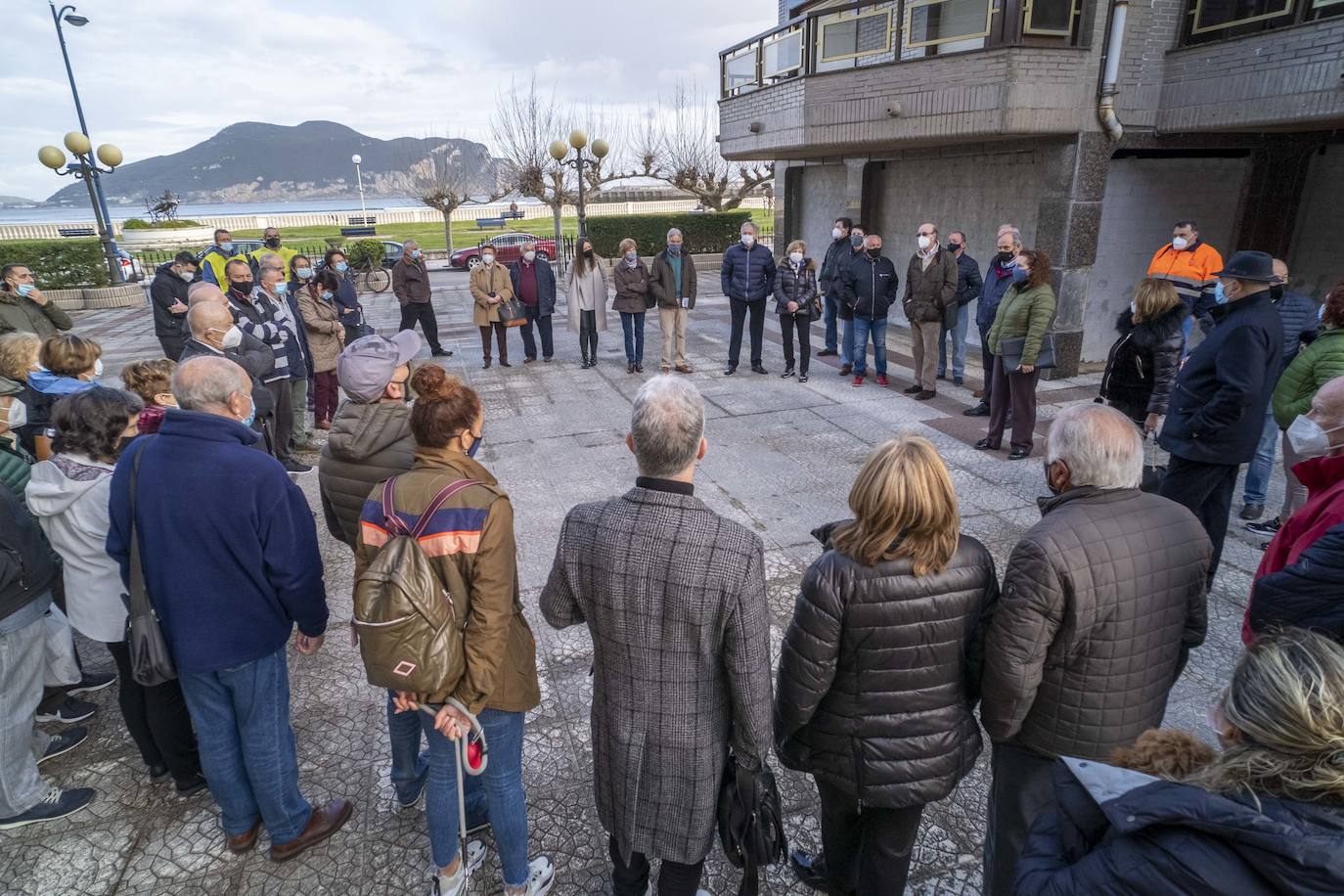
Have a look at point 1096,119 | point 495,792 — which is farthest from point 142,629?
point 1096,119

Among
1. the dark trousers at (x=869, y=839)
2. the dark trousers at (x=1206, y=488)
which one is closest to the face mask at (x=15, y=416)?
A: the dark trousers at (x=869, y=839)

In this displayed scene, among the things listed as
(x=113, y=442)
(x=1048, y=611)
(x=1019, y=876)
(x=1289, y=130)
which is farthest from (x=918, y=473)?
(x=1289, y=130)

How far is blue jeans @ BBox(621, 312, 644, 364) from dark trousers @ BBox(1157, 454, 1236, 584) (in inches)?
262

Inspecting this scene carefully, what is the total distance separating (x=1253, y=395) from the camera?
3742 mm

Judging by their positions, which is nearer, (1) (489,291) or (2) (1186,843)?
(2) (1186,843)

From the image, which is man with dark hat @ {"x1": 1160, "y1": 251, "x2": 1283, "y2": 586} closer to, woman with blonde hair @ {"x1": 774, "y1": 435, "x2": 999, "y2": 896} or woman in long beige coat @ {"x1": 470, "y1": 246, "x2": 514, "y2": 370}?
woman with blonde hair @ {"x1": 774, "y1": 435, "x2": 999, "y2": 896}

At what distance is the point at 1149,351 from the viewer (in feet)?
15.6

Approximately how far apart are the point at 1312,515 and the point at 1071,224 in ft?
24.5

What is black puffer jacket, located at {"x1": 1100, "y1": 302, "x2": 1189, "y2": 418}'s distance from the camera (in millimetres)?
4668

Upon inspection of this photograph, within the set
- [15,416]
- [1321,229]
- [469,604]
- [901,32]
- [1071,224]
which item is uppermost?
[901,32]

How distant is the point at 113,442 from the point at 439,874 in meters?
2.01

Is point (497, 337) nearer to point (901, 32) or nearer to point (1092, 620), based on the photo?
point (901, 32)

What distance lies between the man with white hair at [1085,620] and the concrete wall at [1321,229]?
32.7 ft

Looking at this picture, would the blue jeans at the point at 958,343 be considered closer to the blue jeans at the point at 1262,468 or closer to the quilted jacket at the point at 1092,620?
the blue jeans at the point at 1262,468
